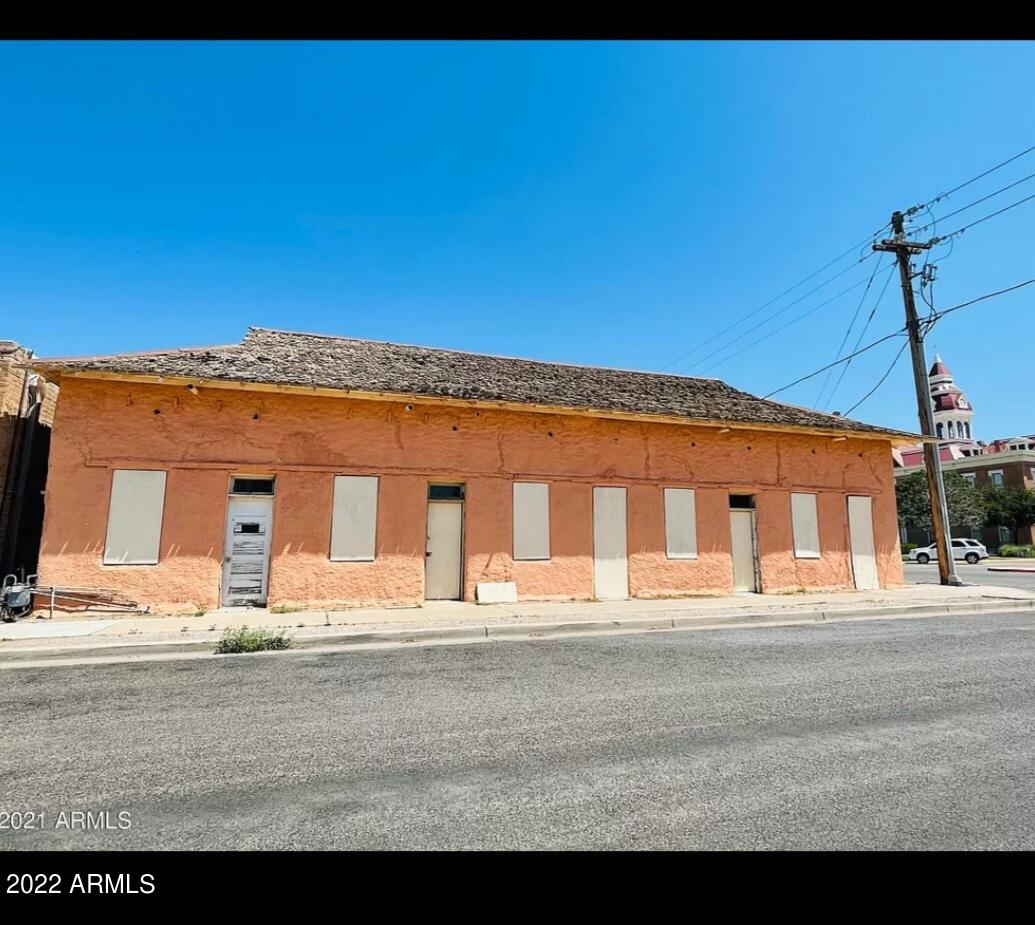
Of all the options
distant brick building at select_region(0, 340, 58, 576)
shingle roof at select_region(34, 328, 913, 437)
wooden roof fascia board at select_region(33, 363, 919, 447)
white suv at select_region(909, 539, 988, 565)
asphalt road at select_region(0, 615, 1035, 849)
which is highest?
shingle roof at select_region(34, 328, 913, 437)

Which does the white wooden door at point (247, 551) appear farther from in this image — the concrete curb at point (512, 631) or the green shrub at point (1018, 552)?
the green shrub at point (1018, 552)

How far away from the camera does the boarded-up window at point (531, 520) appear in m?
12.5

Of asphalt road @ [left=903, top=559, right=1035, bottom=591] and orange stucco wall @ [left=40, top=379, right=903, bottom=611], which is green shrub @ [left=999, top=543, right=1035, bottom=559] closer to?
asphalt road @ [left=903, top=559, right=1035, bottom=591]

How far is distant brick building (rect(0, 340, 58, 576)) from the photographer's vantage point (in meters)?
10.6

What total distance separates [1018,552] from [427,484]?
4836 cm

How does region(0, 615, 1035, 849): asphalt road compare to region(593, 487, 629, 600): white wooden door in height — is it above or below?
below

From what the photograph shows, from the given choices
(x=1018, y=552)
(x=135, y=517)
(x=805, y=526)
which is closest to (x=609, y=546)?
(x=805, y=526)

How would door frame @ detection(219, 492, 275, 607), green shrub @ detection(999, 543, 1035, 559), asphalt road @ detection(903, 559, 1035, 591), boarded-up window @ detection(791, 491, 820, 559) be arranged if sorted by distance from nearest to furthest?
door frame @ detection(219, 492, 275, 607)
boarded-up window @ detection(791, 491, 820, 559)
asphalt road @ detection(903, 559, 1035, 591)
green shrub @ detection(999, 543, 1035, 559)

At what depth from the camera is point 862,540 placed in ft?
51.4

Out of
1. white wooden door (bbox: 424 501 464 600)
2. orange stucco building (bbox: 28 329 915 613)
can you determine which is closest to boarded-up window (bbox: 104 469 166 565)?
orange stucco building (bbox: 28 329 915 613)

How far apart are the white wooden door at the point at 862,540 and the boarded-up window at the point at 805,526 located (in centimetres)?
130

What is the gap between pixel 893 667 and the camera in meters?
6.67

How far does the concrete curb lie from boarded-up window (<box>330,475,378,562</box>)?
10.3ft
